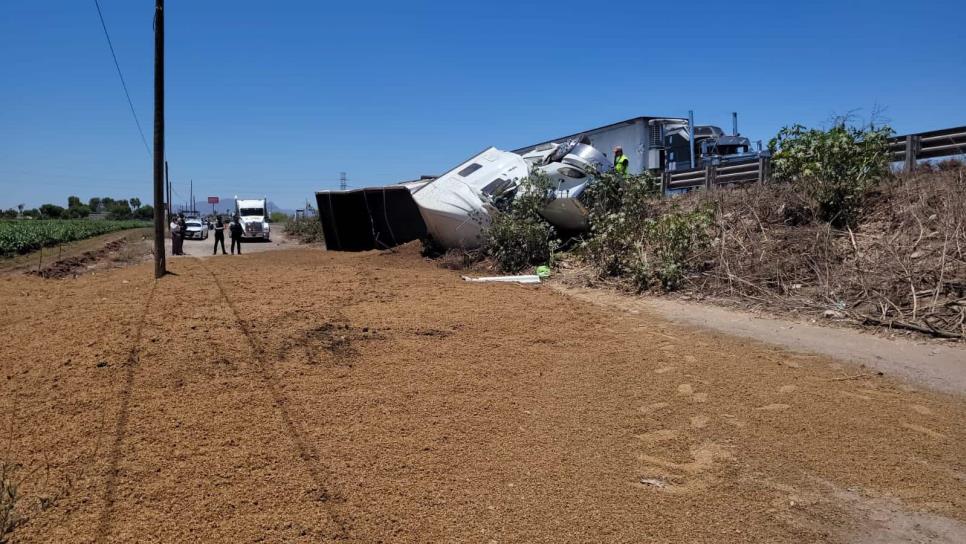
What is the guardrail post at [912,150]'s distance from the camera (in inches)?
506

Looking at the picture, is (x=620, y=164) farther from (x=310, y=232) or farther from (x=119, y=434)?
(x=310, y=232)

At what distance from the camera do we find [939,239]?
945 cm

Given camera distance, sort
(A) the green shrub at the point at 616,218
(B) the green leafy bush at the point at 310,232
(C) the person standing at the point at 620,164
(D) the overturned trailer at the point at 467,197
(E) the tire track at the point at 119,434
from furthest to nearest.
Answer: (B) the green leafy bush at the point at 310,232
(D) the overturned trailer at the point at 467,197
(C) the person standing at the point at 620,164
(A) the green shrub at the point at 616,218
(E) the tire track at the point at 119,434

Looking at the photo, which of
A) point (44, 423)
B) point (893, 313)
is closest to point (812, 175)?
point (893, 313)

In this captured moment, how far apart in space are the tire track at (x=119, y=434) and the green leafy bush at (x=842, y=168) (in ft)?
37.3

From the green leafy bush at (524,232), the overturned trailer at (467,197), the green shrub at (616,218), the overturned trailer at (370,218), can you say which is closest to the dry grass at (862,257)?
the green shrub at (616,218)

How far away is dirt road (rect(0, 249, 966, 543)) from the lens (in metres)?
3.42

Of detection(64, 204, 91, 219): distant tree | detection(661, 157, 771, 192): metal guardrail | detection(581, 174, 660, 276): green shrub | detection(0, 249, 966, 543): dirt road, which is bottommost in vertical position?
detection(0, 249, 966, 543): dirt road

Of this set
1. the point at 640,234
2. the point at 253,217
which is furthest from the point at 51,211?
the point at 640,234

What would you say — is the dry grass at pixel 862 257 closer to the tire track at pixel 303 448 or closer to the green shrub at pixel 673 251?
the green shrub at pixel 673 251

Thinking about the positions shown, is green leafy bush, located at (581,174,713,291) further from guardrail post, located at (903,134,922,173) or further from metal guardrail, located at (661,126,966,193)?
guardrail post, located at (903,134,922,173)

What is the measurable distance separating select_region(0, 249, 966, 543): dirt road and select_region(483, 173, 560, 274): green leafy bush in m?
7.71

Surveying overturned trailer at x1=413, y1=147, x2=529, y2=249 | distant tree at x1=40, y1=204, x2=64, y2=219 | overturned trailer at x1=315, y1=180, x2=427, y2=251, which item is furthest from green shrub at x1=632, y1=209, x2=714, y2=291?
distant tree at x1=40, y1=204, x2=64, y2=219

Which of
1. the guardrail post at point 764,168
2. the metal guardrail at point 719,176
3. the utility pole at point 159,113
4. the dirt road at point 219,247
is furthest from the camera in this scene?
the dirt road at point 219,247
